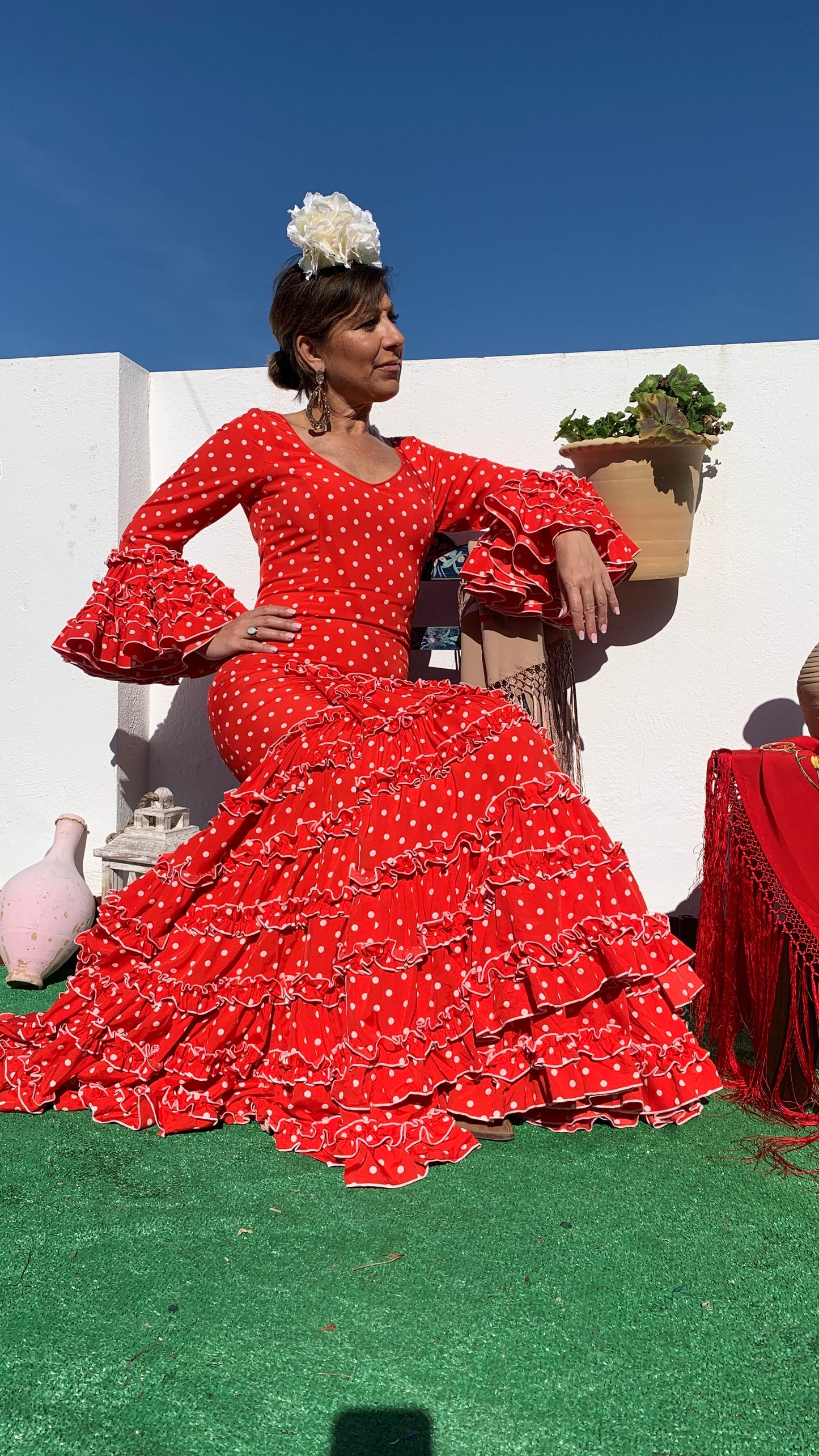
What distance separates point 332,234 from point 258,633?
106cm

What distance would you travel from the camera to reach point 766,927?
2256 millimetres

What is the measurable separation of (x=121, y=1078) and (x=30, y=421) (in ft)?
7.97

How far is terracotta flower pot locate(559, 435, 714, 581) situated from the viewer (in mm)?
3055

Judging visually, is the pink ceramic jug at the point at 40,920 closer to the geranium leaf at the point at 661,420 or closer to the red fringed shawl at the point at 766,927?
the red fringed shawl at the point at 766,927

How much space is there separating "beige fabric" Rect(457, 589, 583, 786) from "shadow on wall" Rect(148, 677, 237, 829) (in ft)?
3.56

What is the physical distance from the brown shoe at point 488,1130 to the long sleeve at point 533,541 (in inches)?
51.9

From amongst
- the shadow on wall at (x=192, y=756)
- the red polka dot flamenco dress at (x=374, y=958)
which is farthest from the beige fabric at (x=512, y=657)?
the shadow on wall at (x=192, y=756)

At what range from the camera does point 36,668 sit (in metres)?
3.67

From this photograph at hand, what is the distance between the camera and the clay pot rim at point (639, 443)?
9.92 ft

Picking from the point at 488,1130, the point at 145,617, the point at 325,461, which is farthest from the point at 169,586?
the point at 488,1130

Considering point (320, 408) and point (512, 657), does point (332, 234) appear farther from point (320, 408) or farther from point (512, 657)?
point (512, 657)

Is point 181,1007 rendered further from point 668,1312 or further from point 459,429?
point 459,429

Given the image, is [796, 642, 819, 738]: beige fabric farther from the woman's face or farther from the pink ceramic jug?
the pink ceramic jug

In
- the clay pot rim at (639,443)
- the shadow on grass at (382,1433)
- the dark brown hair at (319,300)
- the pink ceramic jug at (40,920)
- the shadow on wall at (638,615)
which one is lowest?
the shadow on grass at (382,1433)
